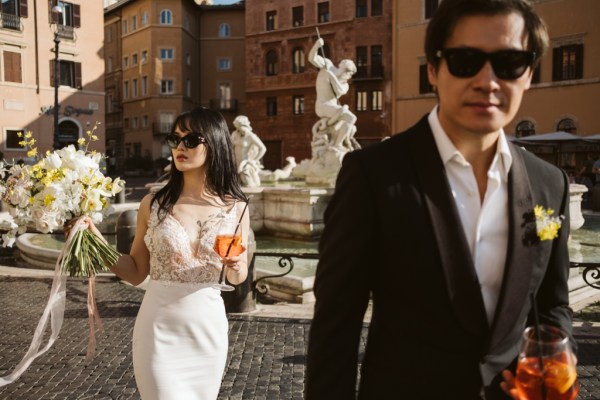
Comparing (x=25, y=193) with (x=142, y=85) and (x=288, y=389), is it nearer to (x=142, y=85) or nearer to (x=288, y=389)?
(x=288, y=389)

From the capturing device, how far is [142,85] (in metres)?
49.8

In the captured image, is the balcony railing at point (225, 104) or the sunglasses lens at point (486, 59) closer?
the sunglasses lens at point (486, 59)

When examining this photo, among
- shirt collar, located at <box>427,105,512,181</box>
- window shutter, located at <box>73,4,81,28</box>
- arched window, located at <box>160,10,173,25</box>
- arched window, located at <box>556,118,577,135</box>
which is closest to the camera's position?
shirt collar, located at <box>427,105,512,181</box>

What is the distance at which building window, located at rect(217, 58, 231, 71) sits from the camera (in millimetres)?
50875

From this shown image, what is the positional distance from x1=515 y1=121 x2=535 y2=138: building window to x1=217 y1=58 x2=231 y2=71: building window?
2807 centimetres

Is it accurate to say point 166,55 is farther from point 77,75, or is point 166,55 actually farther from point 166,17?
point 77,75

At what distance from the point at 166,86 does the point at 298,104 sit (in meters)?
14.1

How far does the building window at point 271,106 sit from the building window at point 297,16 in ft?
17.9

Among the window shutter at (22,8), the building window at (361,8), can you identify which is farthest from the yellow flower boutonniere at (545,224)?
the building window at (361,8)

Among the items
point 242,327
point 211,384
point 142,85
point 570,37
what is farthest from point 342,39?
point 211,384

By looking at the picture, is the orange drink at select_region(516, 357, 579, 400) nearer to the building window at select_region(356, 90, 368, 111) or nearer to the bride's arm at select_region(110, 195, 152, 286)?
the bride's arm at select_region(110, 195, 152, 286)

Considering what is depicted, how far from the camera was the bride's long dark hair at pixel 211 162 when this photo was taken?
3.13 metres

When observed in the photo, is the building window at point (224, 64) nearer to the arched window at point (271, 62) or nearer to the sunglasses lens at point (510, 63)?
the arched window at point (271, 62)


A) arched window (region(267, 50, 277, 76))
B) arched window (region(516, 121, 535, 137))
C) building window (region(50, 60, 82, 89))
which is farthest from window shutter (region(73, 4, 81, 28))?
arched window (region(516, 121, 535, 137))
